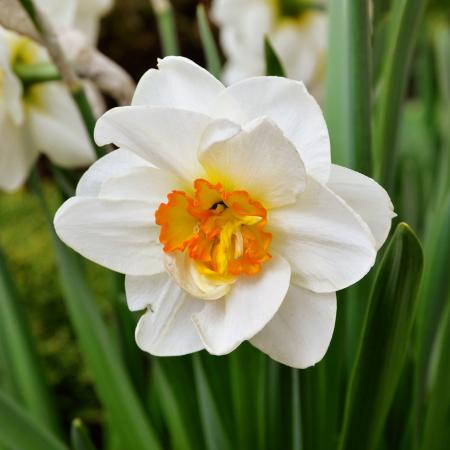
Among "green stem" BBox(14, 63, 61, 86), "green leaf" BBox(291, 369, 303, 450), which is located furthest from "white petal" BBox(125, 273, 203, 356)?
"green stem" BBox(14, 63, 61, 86)

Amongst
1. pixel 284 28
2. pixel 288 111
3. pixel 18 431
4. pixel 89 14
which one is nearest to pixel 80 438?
pixel 18 431

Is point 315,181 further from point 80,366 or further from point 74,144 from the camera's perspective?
point 80,366

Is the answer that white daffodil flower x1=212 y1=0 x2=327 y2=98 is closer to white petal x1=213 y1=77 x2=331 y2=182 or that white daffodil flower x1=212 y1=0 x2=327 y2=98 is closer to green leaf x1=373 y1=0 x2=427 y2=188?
green leaf x1=373 y1=0 x2=427 y2=188

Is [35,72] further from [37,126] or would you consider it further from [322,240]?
[322,240]

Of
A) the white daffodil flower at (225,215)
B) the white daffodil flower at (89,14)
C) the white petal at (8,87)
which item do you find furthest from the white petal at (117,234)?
the white daffodil flower at (89,14)

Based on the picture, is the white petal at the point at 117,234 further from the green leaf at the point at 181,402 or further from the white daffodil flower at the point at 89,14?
the white daffodil flower at the point at 89,14
